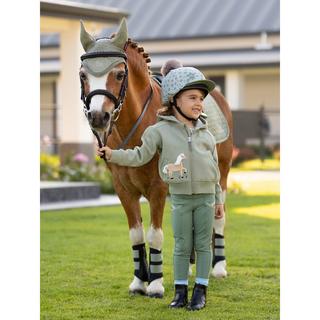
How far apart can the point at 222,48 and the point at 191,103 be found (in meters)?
22.8

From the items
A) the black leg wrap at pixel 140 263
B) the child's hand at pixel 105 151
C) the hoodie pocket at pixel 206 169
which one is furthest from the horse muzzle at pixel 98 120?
the black leg wrap at pixel 140 263

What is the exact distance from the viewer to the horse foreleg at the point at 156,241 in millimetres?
5840

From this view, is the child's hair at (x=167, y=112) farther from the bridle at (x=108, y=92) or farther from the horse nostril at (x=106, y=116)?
the horse nostril at (x=106, y=116)

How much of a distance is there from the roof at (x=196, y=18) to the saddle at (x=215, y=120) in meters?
20.2

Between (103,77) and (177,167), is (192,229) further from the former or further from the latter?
(103,77)

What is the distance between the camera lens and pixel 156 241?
593 cm

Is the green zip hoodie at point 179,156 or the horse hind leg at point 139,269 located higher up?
the green zip hoodie at point 179,156

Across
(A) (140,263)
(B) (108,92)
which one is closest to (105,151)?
(B) (108,92)
